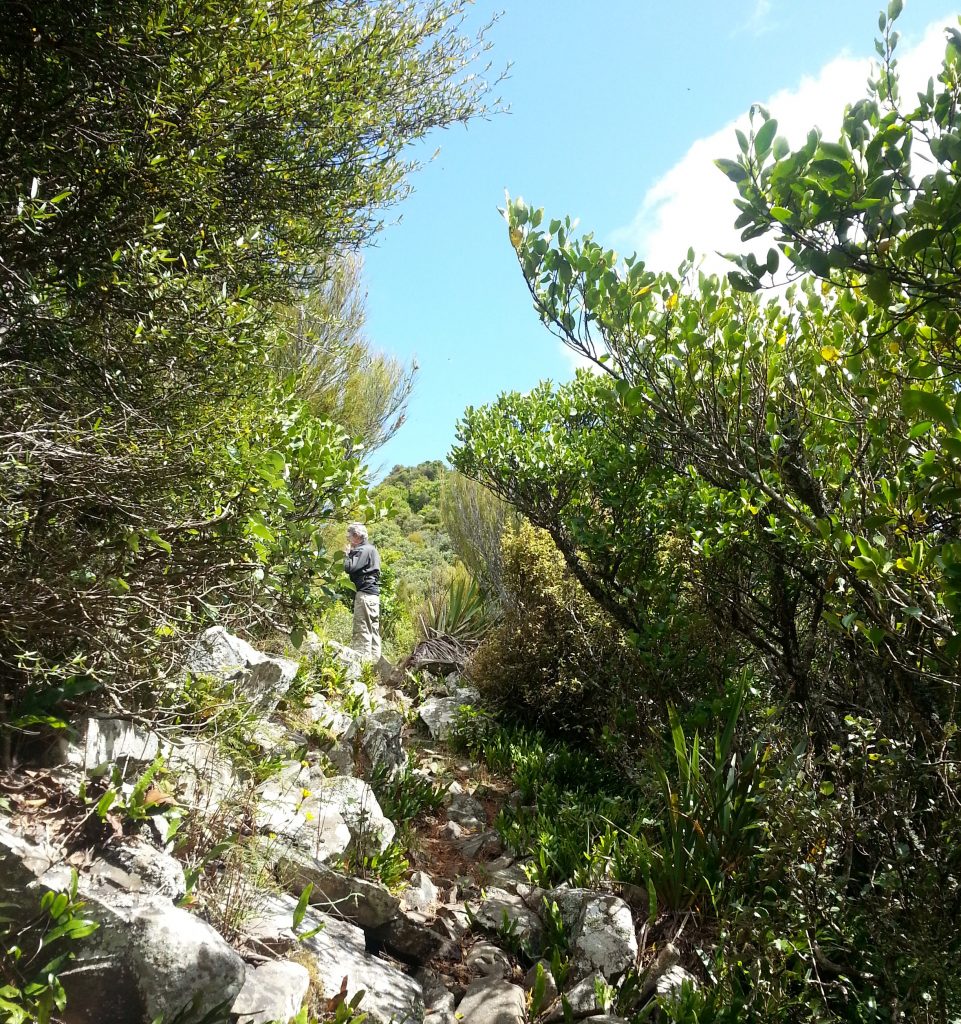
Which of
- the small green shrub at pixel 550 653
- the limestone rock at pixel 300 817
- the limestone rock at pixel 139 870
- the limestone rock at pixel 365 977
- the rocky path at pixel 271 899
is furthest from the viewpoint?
the small green shrub at pixel 550 653

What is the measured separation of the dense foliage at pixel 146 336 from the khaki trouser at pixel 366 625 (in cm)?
527

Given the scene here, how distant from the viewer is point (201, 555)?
10.3 ft

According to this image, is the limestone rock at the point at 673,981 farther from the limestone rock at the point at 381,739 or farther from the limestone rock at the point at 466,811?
the limestone rock at the point at 381,739

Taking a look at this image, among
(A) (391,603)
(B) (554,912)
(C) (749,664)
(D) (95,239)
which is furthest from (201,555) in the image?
(A) (391,603)

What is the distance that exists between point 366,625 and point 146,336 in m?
6.19

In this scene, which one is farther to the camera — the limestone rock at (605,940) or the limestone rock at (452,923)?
the limestone rock at (452,923)

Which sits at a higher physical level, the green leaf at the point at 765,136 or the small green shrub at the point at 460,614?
the green leaf at the point at 765,136

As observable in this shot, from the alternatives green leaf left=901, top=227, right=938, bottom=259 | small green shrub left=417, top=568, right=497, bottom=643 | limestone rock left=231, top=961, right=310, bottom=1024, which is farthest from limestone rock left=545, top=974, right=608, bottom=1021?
small green shrub left=417, top=568, right=497, bottom=643

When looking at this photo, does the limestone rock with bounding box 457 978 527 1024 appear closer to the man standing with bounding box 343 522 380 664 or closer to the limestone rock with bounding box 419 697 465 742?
the limestone rock with bounding box 419 697 465 742

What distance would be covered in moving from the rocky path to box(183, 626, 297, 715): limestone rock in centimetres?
2

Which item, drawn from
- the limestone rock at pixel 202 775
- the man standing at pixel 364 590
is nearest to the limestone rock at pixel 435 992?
the limestone rock at pixel 202 775

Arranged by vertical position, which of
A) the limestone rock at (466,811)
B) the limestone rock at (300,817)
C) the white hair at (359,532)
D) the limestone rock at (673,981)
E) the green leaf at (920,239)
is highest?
the green leaf at (920,239)

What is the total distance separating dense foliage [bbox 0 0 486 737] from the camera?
2.64 m

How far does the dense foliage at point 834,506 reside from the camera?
5.02 feet
